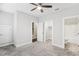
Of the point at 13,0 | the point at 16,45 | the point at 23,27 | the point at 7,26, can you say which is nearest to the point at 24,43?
the point at 16,45

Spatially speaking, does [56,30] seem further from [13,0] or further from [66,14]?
[13,0]

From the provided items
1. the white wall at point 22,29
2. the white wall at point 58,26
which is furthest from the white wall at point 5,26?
the white wall at point 58,26

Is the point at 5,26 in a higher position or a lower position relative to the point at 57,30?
higher

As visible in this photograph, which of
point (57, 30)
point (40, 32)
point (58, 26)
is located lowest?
point (40, 32)

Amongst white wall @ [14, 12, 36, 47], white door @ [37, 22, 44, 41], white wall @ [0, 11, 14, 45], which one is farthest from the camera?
white door @ [37, 22, 44, 41]

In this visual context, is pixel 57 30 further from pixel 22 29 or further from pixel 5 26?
pixel 5 26

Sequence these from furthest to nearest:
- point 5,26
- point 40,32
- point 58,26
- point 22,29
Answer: point 40,32 → point 58,26 → point 22,29 → point 5,26

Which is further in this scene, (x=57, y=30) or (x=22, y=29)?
(x=57, y=30)

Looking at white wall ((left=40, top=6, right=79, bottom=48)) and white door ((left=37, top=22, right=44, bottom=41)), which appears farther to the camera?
white door ((left=37, top=22, right=44, bottom=41))

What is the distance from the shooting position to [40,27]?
4.91 metres

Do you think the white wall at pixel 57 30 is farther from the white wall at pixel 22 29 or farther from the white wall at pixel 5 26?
the white wall at pixel 5 26

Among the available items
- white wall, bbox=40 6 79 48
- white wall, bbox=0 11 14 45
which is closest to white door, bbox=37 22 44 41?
white wall, bbox=40 6 79 48

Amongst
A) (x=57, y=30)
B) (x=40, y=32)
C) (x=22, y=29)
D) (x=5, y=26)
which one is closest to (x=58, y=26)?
(x=57, y=30)

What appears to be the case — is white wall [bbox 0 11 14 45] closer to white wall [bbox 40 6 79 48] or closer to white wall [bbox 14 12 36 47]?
white wall [bbox 14 12 36 47]
